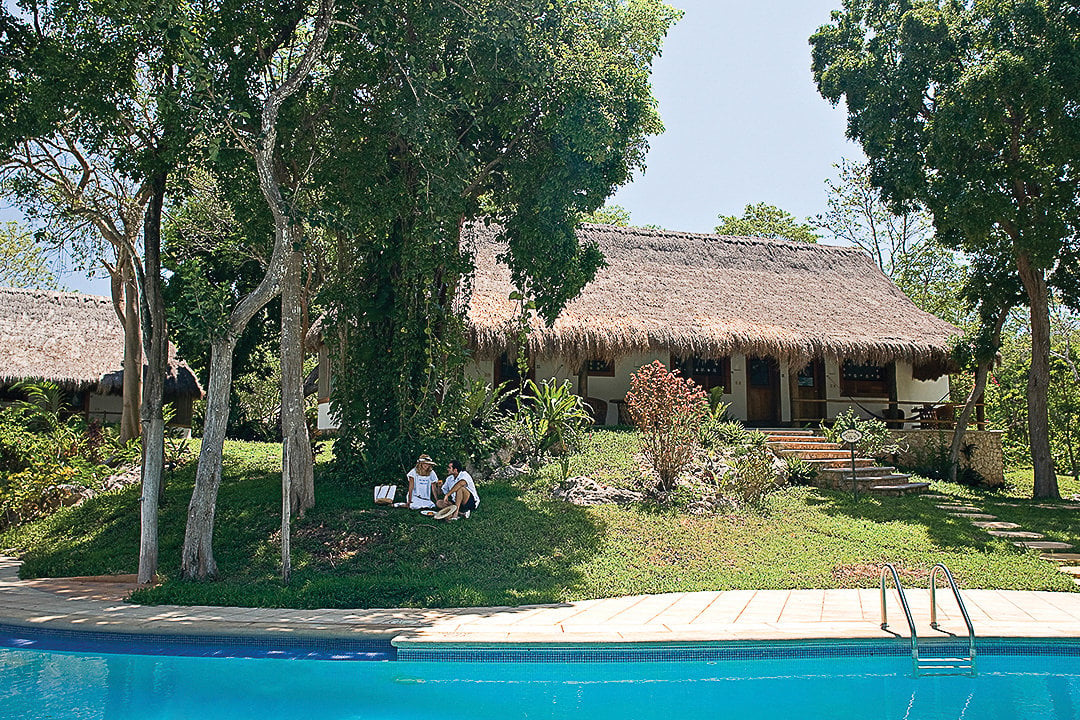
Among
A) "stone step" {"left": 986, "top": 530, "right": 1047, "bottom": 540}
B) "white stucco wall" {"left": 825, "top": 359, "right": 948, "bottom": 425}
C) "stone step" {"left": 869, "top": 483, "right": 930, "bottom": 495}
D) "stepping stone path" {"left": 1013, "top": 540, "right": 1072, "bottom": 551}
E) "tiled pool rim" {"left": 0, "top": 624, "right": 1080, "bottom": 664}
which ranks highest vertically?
"white stucco wall" {"left": 825, "top": 359, "right": 948, "bottom": 425}

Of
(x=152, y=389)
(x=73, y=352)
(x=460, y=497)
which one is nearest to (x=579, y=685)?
(x=460, y=497)

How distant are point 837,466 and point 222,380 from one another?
9.58 metres

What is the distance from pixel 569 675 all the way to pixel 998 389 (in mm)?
19236

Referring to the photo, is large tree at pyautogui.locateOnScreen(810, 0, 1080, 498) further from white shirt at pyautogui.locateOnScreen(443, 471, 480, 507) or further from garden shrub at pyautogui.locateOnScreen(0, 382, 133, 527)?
garden shrub at pyautogui.locateOnScreen(0, 382, 133, 527)

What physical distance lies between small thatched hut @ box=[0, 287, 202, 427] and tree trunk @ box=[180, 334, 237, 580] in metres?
10.00

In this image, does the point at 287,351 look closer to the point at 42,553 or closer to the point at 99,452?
the point at 42,553

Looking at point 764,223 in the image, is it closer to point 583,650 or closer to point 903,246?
point 903,246

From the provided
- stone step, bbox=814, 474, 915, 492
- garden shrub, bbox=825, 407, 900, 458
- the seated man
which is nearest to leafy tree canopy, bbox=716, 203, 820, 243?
garden shrub, bbox=825, 407, 900, 458

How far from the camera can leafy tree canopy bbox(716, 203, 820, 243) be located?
3038 cm

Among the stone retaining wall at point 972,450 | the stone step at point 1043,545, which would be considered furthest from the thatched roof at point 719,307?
the stone step at point 1043,545

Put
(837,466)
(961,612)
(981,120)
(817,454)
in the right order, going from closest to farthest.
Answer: (961,612) < (981,120) < (837,466) < (817,454)

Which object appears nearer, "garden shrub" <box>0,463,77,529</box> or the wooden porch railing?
"garden shrub" <box>0,463,77,529</box>

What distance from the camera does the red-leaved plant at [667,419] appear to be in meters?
10.9

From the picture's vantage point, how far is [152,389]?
8312mm
